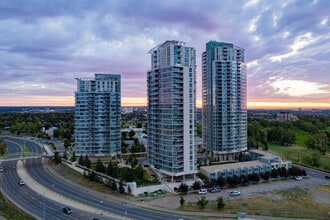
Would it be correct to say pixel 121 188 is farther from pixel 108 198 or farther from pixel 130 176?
pixel 108 198

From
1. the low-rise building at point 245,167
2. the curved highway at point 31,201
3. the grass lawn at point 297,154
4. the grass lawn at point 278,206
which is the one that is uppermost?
the low-rise building at point 245,167

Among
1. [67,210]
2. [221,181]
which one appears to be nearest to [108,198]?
[67,210]

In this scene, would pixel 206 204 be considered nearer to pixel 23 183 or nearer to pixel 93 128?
pixel 23 183

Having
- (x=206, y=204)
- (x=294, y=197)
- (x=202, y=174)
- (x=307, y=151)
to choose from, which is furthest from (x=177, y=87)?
(x=307, y=151)

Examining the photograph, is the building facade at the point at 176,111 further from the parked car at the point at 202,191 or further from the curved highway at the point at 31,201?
the curved highway at the point at 31,201

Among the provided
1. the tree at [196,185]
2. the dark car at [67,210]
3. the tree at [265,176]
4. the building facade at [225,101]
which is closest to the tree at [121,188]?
the dark car at [67,210]
